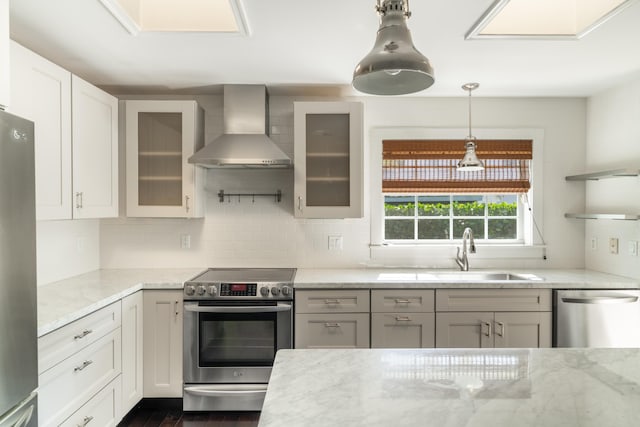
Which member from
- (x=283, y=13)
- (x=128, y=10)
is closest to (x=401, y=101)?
(x=283, y=13)

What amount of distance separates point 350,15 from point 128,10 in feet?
3.78

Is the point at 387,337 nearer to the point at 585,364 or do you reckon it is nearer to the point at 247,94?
the point at 585,364

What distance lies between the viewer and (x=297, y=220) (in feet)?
11.1

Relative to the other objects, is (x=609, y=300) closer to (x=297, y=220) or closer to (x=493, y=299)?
(x=493, y=299)

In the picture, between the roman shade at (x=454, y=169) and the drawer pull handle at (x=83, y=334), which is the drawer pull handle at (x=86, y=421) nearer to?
the drawer pull handle at (x=83, y=334)

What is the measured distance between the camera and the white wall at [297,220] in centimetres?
333

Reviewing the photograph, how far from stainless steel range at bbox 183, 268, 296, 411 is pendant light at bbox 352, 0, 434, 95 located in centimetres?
175

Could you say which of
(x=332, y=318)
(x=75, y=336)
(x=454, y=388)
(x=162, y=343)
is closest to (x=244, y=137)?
(x=332, y=318)

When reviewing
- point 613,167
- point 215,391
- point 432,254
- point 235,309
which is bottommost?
point 215,391

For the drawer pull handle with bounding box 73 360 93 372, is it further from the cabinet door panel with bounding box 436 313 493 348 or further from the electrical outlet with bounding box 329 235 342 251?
the cabinet door panel with bounding box 436 313 493 348

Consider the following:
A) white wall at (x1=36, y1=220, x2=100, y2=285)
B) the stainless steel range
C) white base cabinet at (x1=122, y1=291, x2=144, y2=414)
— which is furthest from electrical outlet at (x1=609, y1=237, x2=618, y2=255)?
white wall at (x1=36, y1=220, x2=100, y2=285)

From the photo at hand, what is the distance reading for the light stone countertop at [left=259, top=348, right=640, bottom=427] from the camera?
893 mm

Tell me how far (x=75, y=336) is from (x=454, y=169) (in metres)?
2.95

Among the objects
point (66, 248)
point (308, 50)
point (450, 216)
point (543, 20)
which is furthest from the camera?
point (450, 216)
